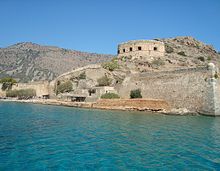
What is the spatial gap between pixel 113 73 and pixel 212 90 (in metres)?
19.3

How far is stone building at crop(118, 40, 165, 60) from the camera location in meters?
43.9

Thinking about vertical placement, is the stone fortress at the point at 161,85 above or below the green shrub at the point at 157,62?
below

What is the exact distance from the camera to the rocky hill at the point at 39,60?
88562 mm

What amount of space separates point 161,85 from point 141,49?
1895 cm

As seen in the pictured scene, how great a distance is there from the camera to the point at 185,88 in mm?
23781

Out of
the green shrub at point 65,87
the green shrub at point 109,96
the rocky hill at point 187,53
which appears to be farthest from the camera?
the rocky hill at point 187,53

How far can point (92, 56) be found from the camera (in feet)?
363

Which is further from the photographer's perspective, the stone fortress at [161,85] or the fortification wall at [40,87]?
the fortification wall at [40,87]

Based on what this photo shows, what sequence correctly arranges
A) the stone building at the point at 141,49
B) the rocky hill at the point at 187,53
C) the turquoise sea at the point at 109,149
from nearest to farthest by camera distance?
1. the turquoise sea at the point at 109,149
2. the rocky hill at the point at 187,53
3. the stone building at the point at 141,49

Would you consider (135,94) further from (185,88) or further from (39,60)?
(39,60)

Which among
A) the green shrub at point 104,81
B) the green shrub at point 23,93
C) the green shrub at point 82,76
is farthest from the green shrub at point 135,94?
the green shrub at point 23,93

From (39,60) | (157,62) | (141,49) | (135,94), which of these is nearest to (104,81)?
(135,94)

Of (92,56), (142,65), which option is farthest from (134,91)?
(92,56)

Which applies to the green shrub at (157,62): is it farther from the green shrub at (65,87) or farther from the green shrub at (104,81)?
the green shrub at (65,87)
